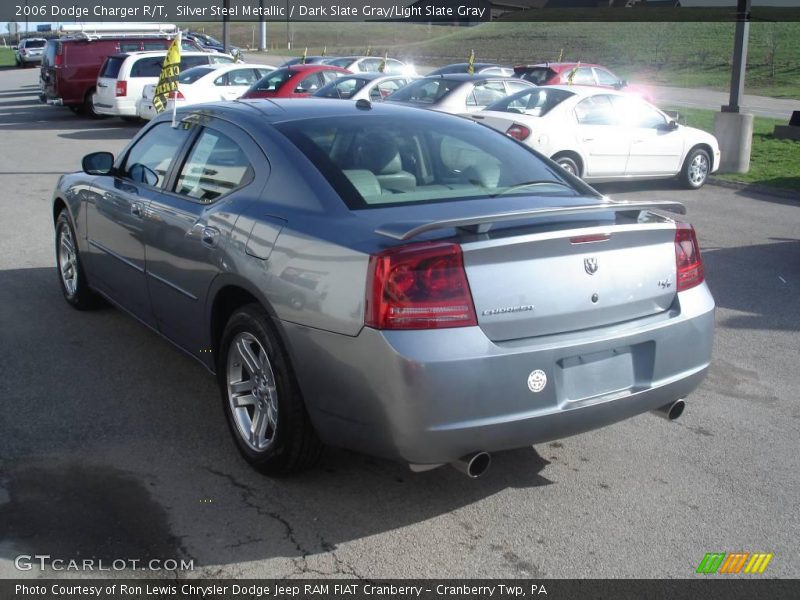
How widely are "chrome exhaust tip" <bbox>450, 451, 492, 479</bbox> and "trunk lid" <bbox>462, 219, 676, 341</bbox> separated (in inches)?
18.0

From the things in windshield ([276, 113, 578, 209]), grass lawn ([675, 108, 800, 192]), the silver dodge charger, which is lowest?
grass lawn ([675, 108, 800, 192])

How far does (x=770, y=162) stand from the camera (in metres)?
16.3

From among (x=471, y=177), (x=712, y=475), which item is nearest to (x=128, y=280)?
(x=471, y=177)

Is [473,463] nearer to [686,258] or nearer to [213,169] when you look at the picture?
[686,258]

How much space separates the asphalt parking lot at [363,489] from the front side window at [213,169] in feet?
3.85

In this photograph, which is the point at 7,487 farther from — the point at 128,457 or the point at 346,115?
the point at 346,115

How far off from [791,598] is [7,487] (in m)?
3.21

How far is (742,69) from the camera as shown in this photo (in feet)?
50.2

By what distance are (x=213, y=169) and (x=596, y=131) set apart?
28.6ft

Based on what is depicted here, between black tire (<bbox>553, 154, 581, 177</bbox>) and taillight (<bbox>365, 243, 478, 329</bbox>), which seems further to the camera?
black tire (<bbox>553, 154, 581, 177</bbox>)

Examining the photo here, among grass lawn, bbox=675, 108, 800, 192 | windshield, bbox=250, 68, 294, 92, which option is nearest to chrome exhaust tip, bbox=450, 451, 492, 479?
grass lawn, bbox=675, 108, 800, 192

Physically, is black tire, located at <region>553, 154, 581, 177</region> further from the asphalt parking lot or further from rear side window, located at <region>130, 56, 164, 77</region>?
rear side window, located at <region>130, 56, 164, 77</region>

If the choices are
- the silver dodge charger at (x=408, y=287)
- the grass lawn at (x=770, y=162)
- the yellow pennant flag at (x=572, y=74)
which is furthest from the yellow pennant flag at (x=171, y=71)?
the yellow pennant flag at (x=572, y=74)

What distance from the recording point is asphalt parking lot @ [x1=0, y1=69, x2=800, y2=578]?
139 inches
